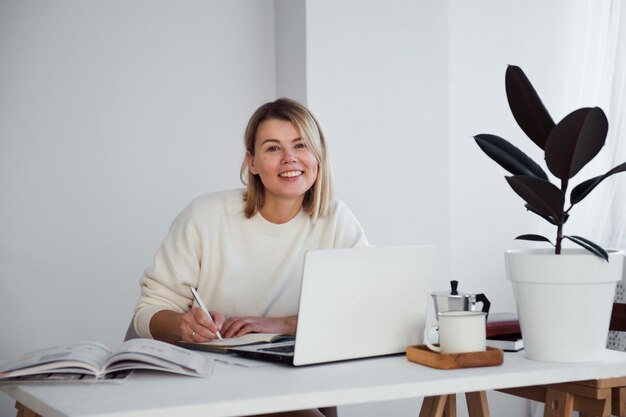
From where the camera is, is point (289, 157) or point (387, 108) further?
point (387, 108)

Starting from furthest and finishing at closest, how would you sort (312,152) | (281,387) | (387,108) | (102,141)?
(387,108)
(102,141)
(312,152)
(281,387)

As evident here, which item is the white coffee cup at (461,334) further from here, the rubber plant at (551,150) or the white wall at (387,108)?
the white wall at (387,108)

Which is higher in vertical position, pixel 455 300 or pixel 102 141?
pixel 102 141

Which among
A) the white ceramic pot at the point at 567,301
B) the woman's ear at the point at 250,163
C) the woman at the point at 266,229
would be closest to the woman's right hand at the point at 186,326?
the woman at the point at 266,229

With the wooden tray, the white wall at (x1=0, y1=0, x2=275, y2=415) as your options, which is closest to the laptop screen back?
the wooden tray

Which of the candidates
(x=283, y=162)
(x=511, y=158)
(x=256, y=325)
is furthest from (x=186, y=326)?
(x=511, y=158)

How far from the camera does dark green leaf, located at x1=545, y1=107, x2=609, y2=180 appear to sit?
1.51 metres

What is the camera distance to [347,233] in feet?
8.14

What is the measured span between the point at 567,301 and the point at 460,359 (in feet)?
0.78

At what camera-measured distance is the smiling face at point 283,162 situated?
7.94 feet

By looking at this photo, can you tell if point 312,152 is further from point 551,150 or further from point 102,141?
point 102,141

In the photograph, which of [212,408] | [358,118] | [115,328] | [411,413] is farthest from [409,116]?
[212,408]

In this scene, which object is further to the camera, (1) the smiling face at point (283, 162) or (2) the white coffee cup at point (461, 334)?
(1) the smiling face at point (283, 162)

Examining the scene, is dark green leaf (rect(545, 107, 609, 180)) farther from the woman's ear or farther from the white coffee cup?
the woman's ear
